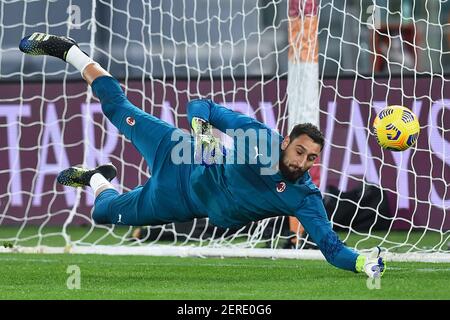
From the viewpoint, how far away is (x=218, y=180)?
27.4 ft

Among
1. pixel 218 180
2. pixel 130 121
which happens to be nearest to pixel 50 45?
pixel 130 121

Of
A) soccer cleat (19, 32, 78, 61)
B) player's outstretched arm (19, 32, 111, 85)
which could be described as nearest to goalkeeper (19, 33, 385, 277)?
player's outstretched arm (19, 32, 111, 85)

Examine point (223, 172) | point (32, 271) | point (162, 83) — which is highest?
point (162, 83)

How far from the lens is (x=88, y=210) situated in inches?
546

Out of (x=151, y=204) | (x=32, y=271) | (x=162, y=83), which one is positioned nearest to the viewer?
(x=151, y=204)

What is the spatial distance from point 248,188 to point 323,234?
2.13ft

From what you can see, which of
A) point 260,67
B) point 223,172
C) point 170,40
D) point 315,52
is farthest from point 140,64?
point 223,172

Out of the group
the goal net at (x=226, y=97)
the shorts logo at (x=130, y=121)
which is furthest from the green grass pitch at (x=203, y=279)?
the goal net at (x=226, y=97)

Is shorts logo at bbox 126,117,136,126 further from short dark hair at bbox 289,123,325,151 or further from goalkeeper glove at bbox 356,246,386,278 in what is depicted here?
goalkeeper glove at bbox 356,246,386,278

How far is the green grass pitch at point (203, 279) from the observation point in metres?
7.86

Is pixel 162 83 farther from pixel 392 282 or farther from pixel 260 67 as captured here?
pixel 392 282

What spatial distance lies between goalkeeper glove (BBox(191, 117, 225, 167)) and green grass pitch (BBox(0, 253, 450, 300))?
881mm

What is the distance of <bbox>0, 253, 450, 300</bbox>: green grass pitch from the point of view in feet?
25.8

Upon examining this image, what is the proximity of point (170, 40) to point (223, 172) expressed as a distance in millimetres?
5360
